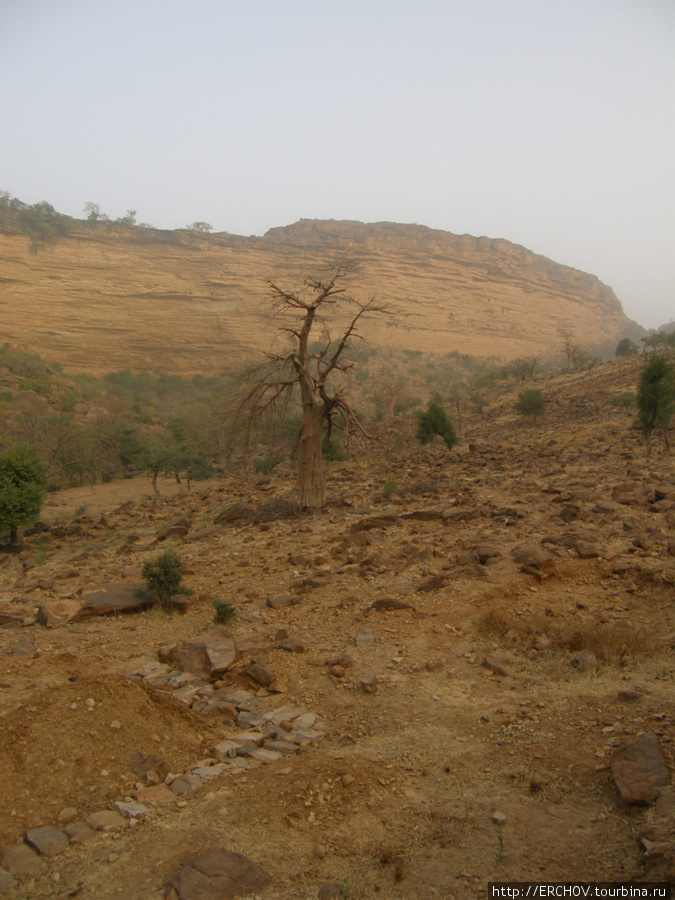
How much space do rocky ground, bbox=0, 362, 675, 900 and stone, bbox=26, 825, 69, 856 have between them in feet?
0.03

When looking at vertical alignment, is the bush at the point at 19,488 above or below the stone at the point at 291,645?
below

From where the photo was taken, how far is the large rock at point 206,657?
516cm

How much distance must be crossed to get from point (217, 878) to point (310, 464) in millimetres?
9635

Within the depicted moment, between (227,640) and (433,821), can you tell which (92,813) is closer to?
(433,821)

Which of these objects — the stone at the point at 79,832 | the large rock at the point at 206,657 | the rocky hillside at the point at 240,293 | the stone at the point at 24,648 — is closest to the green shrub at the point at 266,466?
the stone at the point at 24,648

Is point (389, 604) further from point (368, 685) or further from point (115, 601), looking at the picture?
point (115, 601)

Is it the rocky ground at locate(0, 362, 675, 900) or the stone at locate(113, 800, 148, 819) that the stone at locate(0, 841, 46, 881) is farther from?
the stone at locate(113, 800, 148, 819)

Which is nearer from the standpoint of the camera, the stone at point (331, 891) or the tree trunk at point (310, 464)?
the stone at point (331, 891)

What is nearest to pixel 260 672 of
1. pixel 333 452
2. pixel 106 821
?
pixel 106 821

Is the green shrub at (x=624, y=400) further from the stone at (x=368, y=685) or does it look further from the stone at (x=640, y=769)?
the stone at (x=640, y=769)

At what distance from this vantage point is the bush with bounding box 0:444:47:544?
1248cm

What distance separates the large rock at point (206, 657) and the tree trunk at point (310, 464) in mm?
6685

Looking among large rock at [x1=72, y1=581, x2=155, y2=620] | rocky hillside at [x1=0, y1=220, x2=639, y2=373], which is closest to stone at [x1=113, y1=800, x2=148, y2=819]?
large rock at [x1=72, y1=581, x2=155, y2=620]

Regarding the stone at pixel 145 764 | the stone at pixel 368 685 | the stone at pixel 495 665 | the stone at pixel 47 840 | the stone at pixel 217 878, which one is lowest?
the stone at pixel 145 764
